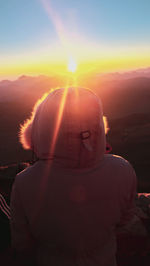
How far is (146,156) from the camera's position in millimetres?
11492

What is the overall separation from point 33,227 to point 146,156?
11.5 metres

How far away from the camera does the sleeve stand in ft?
3.21

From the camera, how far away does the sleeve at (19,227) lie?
3.21ft

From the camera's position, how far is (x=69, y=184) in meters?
0.93

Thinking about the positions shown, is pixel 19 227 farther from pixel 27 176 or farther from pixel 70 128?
pixel 70 128

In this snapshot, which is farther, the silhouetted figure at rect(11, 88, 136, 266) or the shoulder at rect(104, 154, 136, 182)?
the shoulder at rect(104, 154, 136, 182)

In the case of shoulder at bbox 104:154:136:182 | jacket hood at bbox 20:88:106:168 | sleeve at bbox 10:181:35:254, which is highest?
jacket hood at bbox 20:88:106:168

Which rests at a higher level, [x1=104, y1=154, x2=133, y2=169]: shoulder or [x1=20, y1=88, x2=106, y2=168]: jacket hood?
[x1=20, y1=88, x2=106, y2=168]: jacket hood

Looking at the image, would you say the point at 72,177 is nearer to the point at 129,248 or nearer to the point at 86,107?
the point at 86,107

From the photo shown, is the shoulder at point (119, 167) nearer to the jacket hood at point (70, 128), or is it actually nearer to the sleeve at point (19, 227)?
the jacket hood at point (70, 128)

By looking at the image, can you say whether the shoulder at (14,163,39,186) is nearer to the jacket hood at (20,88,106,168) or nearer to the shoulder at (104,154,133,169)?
the jacket hood at (20,88,106,168)

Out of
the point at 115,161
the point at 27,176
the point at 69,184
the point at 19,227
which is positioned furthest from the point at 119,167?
the point at 19,227

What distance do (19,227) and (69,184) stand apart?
0.40 m

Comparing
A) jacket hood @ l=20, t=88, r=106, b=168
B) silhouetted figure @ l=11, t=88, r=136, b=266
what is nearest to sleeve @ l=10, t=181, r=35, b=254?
silhouetted figure @ l=11, t=88, r=136, b=266
